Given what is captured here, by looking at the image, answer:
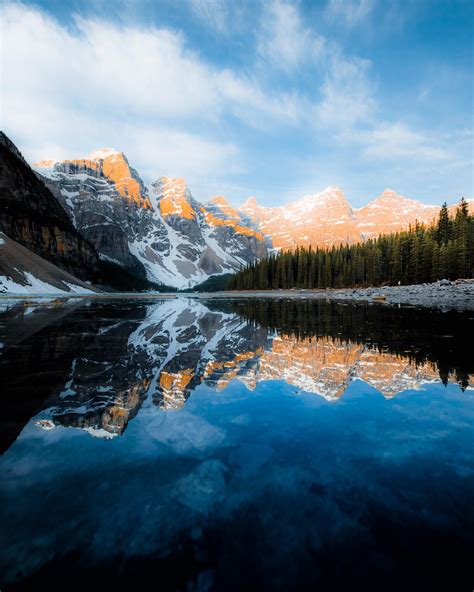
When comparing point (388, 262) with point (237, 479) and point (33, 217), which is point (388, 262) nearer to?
point (237, 479)

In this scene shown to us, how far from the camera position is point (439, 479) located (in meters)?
3.84

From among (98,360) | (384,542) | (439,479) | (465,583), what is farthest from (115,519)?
(98,360)

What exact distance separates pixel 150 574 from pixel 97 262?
643 ft

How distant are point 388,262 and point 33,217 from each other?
406ft

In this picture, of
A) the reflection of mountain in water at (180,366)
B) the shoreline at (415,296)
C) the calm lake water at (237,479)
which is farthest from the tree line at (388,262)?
the calm lake water at (237,479)

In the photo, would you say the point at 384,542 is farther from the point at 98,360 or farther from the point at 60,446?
the point at 98,360

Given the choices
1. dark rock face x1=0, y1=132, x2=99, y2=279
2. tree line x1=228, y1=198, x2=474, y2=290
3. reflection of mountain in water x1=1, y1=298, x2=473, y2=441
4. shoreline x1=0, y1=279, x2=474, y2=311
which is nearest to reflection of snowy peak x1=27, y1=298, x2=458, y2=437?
reflection of mountain in water x1=1, y1=298, x2=473, y2=441

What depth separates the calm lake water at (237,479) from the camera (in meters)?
2.64

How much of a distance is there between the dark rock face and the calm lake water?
4880 inches

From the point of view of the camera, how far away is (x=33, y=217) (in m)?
124

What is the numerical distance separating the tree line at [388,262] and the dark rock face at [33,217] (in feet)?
240

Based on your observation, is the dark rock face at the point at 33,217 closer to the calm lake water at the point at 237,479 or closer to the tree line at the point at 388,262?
the tree line at the point at 388,262

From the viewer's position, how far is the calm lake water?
2.64 meters

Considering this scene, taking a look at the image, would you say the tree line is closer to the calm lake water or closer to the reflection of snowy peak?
the reflection of snowy peak
